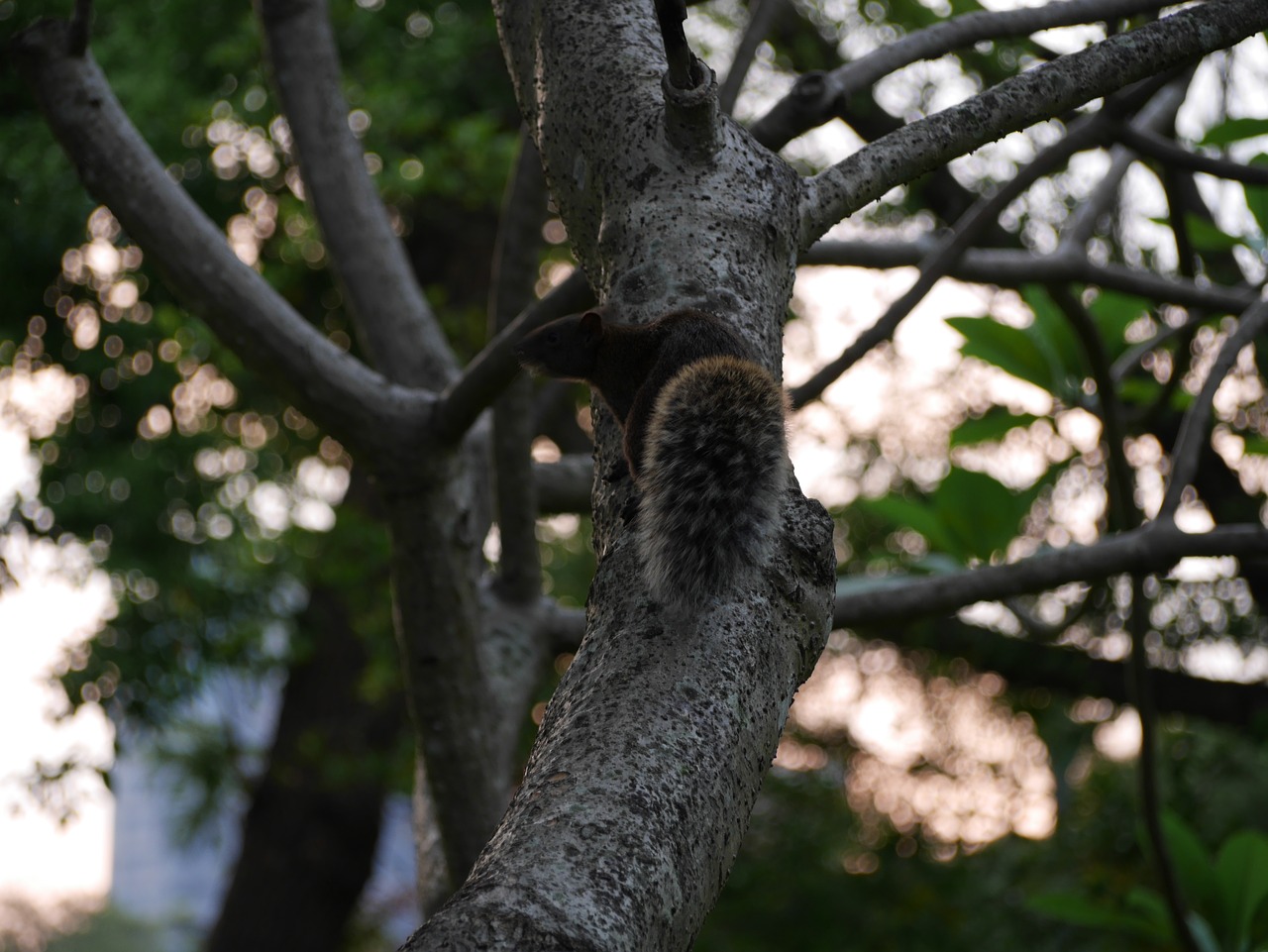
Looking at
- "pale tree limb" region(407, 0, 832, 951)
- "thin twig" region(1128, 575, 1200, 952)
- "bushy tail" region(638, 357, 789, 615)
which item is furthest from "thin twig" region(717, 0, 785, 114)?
"bushy tail" region(638, 357, 789, 615)

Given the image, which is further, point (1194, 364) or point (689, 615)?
point (1194, 364)

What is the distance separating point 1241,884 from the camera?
3398 mm

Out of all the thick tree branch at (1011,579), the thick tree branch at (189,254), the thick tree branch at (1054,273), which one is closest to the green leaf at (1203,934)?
the thick tree branch at (1011,579)

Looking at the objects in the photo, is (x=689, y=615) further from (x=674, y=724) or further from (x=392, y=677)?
(x=392, y=677)

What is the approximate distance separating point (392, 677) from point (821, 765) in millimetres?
3667

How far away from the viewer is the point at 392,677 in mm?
6031

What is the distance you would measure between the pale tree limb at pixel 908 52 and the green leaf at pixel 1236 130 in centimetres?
50

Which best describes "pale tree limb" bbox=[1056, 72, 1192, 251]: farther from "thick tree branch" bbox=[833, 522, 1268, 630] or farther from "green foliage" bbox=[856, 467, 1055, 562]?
"thick tree branch" bbox=[833, 522, 1268, 630]

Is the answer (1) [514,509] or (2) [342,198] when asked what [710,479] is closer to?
(1) [514,509]

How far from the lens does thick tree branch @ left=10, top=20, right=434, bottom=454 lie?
273 cm

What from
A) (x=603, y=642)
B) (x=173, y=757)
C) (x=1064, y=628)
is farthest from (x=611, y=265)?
(x=173, y=757)

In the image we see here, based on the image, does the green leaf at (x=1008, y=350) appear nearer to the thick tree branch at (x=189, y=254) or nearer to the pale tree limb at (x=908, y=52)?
the pale tree limb at (x=908, y=52)

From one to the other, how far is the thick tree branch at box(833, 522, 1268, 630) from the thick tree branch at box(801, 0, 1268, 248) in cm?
129

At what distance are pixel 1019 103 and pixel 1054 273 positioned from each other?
5.47 ft
